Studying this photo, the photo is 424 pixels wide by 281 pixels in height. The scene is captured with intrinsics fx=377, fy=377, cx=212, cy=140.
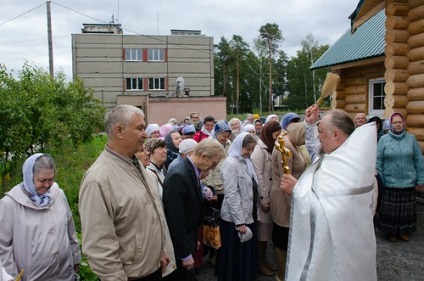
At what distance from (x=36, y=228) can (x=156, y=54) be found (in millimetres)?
47834

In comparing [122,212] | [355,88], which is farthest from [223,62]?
[122,212]

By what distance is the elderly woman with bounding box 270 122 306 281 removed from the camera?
4480mm

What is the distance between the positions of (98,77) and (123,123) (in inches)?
1871

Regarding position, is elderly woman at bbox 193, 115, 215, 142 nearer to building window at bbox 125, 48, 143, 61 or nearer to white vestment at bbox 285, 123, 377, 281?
white vestment at bbox 285, 123, 377, 281

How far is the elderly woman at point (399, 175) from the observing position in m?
5.99

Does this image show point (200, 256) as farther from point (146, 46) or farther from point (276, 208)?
point (146, 46)

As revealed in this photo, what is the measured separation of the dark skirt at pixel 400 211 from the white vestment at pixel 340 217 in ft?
13.4

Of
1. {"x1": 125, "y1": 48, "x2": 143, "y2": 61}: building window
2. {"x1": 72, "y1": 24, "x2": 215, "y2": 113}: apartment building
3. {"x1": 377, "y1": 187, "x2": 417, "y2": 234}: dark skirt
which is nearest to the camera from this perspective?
{"x1": 377, "y1": 187, "x2": 417, "y2": 234}: dark skirt

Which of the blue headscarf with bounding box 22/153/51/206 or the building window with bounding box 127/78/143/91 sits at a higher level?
the building window with bounding box 127/78/143/91

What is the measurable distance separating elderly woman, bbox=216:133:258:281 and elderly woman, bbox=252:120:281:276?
314 mm

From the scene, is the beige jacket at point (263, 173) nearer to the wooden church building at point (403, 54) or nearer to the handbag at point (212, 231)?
the handbag at point (212, 231)

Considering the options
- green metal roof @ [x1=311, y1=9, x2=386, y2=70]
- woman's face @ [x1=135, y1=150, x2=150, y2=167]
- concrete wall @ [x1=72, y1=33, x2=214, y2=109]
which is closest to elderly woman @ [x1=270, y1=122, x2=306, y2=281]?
woman's face @ [x1=135, y1=150, x2=150, y2=167]

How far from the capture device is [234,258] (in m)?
4.55

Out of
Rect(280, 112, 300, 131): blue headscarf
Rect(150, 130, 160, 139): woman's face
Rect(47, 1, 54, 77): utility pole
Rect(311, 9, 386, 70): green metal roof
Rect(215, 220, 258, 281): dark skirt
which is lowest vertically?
Rect(215, 220, 258, 281): dark skirt
